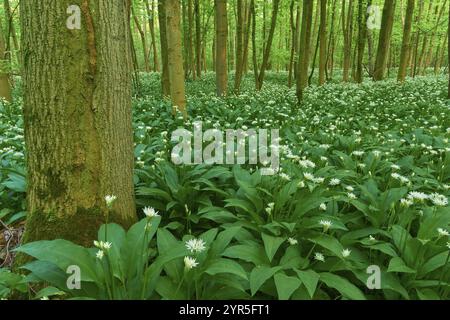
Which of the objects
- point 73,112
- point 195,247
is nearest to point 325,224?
point 195,247

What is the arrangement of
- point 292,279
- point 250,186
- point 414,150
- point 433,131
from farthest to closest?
point 433,131, point 414,150, point 250,186, point 292,279

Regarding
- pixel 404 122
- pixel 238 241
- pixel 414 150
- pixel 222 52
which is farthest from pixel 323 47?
pixel 238 241

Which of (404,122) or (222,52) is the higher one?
(222,52)

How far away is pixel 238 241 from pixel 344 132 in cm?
483

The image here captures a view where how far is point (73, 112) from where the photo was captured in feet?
8.23

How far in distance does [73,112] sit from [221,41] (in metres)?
9.31

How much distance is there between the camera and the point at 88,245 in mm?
2684

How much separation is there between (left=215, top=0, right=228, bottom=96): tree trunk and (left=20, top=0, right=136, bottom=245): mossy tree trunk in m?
8.83

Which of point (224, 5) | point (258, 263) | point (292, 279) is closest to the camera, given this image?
point (292, 279)

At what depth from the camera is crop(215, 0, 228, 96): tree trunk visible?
35.7 ft

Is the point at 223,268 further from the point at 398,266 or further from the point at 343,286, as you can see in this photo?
the point at 398,266
